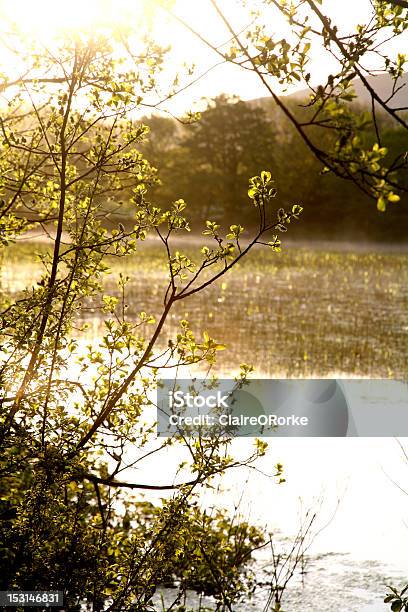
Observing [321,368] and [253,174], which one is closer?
[321,368]

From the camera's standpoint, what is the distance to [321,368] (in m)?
16.6

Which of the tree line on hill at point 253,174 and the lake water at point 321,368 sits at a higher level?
the tree line on hill at point 253,174

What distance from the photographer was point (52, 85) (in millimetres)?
4820

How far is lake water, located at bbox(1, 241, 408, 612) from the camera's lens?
8.41 meters

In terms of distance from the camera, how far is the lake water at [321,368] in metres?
8.41

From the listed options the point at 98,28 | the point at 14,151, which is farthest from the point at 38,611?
the point at 98,28
